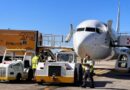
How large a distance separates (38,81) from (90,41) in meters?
7.33

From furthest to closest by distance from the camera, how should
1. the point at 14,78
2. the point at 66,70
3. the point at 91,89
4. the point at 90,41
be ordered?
1. the point at 90,41
2. the point at 14,78
3. the point at 66,70
4. the point at 91,89

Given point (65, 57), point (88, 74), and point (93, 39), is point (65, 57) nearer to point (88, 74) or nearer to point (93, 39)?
point (88, 74)

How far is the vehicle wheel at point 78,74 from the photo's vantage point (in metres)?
19.9

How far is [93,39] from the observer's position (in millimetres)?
26453

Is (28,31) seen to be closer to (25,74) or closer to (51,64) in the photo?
(25,74)

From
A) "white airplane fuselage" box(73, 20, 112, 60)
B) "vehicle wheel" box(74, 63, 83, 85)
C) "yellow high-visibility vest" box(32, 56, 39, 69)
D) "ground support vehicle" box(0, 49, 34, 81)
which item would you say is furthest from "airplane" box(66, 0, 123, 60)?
"vehicle wheel" box(74, 63, 83, 85)

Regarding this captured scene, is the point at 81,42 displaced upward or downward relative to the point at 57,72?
upward

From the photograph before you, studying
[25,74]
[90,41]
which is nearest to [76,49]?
[90,41]

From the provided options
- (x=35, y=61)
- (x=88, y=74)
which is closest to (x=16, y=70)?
(x=35, y=61)

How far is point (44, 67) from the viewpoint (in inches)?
784

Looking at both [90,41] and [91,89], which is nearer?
[91,89]

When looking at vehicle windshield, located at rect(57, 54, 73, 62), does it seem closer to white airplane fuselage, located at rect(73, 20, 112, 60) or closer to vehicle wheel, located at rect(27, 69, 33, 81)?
vehicle wheel, located at rect(27, 69, 33, 81)

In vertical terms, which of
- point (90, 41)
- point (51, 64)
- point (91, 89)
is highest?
point (90, 41)

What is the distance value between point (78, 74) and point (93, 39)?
644 cm
